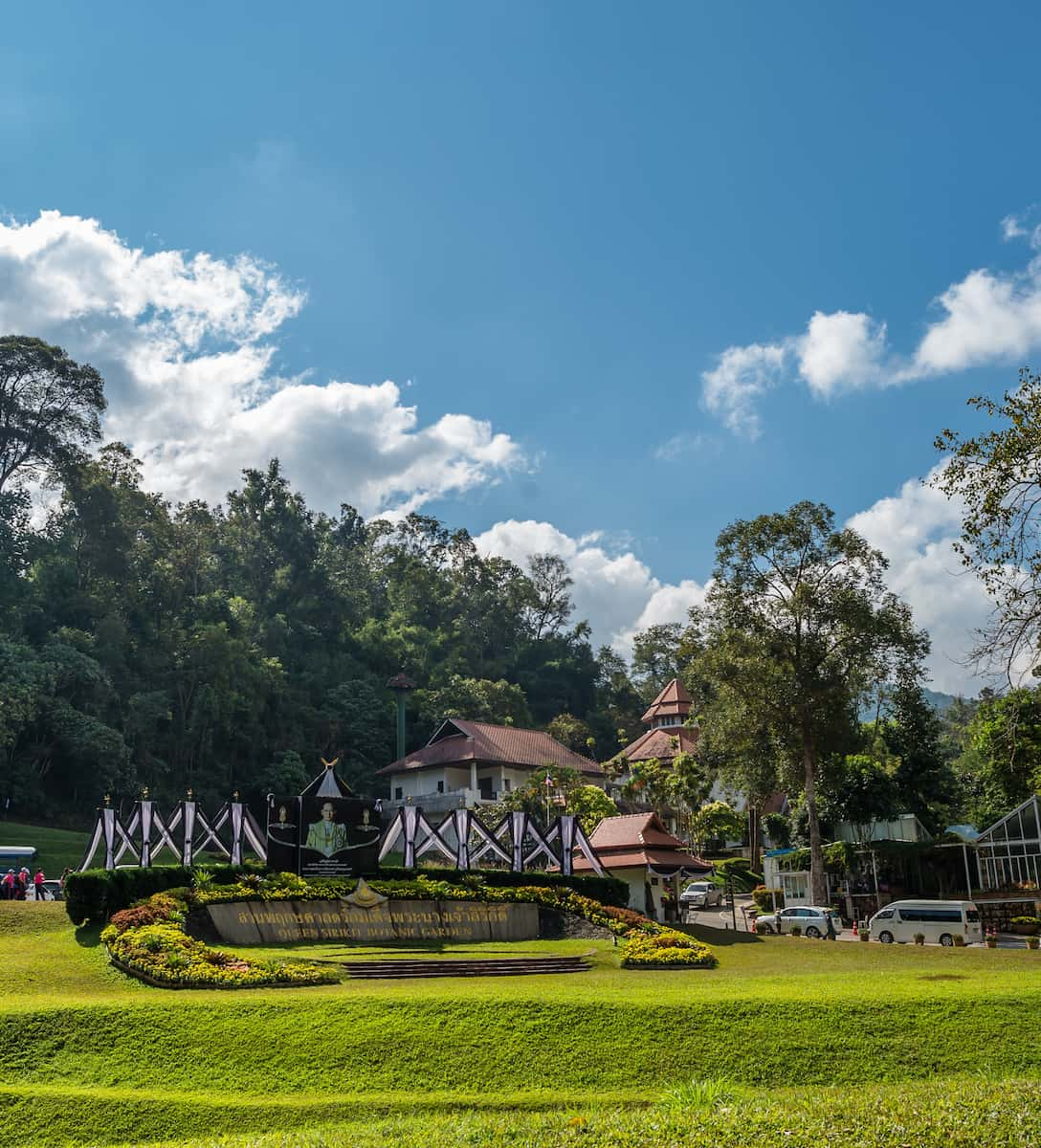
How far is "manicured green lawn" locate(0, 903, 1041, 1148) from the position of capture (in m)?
11.4

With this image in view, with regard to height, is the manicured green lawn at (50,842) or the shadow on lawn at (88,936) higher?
the manicured green lawn at (50,842)

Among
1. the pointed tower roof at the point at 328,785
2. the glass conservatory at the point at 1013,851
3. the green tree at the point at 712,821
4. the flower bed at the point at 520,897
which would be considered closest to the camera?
the flower bed at the point at 520,897

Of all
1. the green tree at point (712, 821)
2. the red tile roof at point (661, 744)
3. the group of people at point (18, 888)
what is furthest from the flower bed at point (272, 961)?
the red tile roof at point (661, 744)

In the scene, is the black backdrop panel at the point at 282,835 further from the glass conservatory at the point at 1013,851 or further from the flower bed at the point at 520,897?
the glass conservatory at the point at 1013,851

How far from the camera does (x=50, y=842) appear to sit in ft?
138

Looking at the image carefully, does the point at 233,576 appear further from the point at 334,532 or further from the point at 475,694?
the point at 334,532

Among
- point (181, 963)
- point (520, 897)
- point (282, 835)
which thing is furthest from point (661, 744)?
point (181, 963)

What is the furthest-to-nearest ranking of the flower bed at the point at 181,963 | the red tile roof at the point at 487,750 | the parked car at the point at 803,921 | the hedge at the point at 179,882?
the red tile roof at the point at 487,750
the parked car at the point at 803,921
the hedge at the point at 179,882
the flower bed at the point at 181,963

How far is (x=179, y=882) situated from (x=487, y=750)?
102 ft

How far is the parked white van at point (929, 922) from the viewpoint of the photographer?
29641 millimetres

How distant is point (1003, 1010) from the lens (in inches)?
598

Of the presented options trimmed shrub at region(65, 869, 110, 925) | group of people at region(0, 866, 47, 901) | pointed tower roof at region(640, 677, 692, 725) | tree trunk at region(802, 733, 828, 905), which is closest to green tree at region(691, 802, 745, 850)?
tree trunk at region(802, 733, 828, 905)

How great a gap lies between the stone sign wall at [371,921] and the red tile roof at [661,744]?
127 feet

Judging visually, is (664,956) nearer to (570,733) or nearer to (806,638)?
(806,638)
